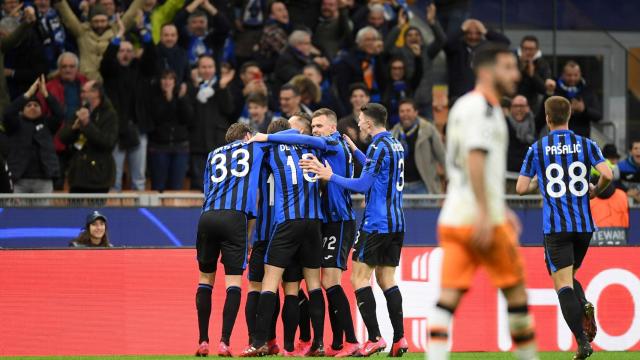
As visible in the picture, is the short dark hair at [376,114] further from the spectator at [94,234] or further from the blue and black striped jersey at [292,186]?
the spectator at [94,234]

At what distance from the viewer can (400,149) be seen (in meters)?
11.4

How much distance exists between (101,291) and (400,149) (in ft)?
12.4

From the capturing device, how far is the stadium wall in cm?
1509

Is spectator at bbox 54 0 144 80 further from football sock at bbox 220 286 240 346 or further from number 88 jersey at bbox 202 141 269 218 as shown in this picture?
football sock at bbox 220 286 240 346

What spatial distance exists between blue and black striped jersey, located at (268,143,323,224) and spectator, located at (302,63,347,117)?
4.98 m

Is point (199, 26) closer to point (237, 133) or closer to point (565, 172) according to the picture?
point (237, 133)

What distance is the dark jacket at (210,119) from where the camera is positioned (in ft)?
54.0

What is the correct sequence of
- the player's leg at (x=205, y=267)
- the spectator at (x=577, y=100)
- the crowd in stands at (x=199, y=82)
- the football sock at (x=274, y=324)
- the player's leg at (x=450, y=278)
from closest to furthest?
the player's leg at (x=450, y=278) → the player's leg at (x=205, y=267) → the football sock at (x=274, y=324) → the crowd in stands at (x=199, y=82) → the spectator at (x=577, y=100)

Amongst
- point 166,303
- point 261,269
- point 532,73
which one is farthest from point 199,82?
point 261,269

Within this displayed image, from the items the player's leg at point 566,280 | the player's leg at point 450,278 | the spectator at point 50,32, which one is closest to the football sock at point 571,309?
the player's leg at point 566,280

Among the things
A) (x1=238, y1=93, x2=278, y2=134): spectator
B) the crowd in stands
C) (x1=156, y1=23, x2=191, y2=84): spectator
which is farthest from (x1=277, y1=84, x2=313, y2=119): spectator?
(x1=156, y1=23, x2=191, y2=84): spectator

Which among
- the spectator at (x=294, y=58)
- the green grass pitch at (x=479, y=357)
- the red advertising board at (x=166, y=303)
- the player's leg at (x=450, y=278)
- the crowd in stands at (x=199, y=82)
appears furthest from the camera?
the spectator at (x=294, y=58)

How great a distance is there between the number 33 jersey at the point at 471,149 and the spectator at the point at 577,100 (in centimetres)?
1052

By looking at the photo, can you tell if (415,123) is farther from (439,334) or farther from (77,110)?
(439,334)
